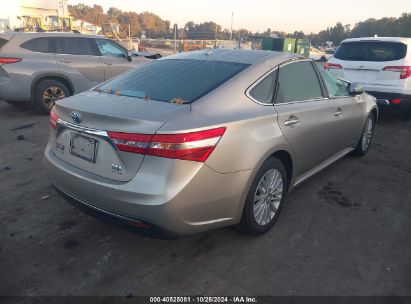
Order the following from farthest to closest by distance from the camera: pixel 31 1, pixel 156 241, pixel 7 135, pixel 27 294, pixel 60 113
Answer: pixel 31 1 < pixel 7 135 < pixel 156 241 < pixel 60 113 < pixel 27 294

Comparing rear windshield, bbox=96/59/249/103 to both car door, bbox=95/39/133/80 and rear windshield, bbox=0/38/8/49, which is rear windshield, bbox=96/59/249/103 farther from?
car door, bbox=95/39/133/80

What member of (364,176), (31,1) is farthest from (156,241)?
(31,1)

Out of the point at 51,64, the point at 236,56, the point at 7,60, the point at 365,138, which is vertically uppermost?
the point at 236,56

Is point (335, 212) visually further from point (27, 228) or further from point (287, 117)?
point (27, 228)

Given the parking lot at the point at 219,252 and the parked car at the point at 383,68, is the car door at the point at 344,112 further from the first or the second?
the parked car at the point at 383,68

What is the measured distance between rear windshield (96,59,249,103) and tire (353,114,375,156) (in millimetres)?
2962

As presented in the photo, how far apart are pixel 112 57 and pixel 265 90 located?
20.2ft

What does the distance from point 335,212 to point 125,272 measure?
2.28m

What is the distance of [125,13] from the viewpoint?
10919cm

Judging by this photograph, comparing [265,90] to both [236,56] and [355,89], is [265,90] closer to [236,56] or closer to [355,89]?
[236,56]

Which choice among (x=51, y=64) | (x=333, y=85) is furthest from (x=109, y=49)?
(x=333, y=85)

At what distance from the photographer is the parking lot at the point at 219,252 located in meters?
2.60

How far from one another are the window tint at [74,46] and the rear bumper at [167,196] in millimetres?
5803

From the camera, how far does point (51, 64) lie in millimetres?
7469
